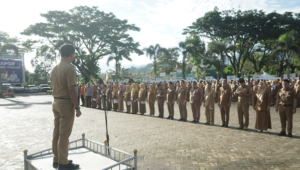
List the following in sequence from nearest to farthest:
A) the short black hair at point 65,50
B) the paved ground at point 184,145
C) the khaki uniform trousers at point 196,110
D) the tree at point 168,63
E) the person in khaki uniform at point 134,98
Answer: the short black hair at point 65,50
the paved ground at point 184,145
the khaki uniform trousers at point 196,110
the person in khaki uniform at point 134,98
the tree at point 168,63

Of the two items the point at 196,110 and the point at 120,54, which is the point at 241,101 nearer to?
the point at 196,110

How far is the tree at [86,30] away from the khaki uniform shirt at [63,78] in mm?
30451

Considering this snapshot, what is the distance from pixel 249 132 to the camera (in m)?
8.16

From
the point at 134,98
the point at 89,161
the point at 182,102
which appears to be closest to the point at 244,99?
the point at 182,102

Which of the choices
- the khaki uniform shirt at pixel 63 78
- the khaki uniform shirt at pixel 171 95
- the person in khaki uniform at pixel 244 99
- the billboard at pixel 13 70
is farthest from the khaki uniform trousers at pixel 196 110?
the billboard at pixel 13 70

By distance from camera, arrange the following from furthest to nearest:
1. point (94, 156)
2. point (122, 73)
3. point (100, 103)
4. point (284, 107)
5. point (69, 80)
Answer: point (122, 73) → point (100, 103) → point (284, 107) → point (94, 156) → point (69, 80)

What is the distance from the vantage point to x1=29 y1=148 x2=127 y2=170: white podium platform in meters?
4.08

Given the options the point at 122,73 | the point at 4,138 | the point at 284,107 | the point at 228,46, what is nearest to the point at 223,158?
the point at 284,107

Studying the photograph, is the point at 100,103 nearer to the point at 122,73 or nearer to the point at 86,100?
the point at 86,100

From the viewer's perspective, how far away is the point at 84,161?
14.4ft

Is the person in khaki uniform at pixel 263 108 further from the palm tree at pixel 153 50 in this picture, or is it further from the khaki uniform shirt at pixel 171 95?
the palm tree at pixel 153 50

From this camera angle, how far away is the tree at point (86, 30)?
34.9 m

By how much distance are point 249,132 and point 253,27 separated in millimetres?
27149

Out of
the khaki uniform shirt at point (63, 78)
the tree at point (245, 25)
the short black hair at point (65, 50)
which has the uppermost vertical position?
the tree at point (245, 25)
